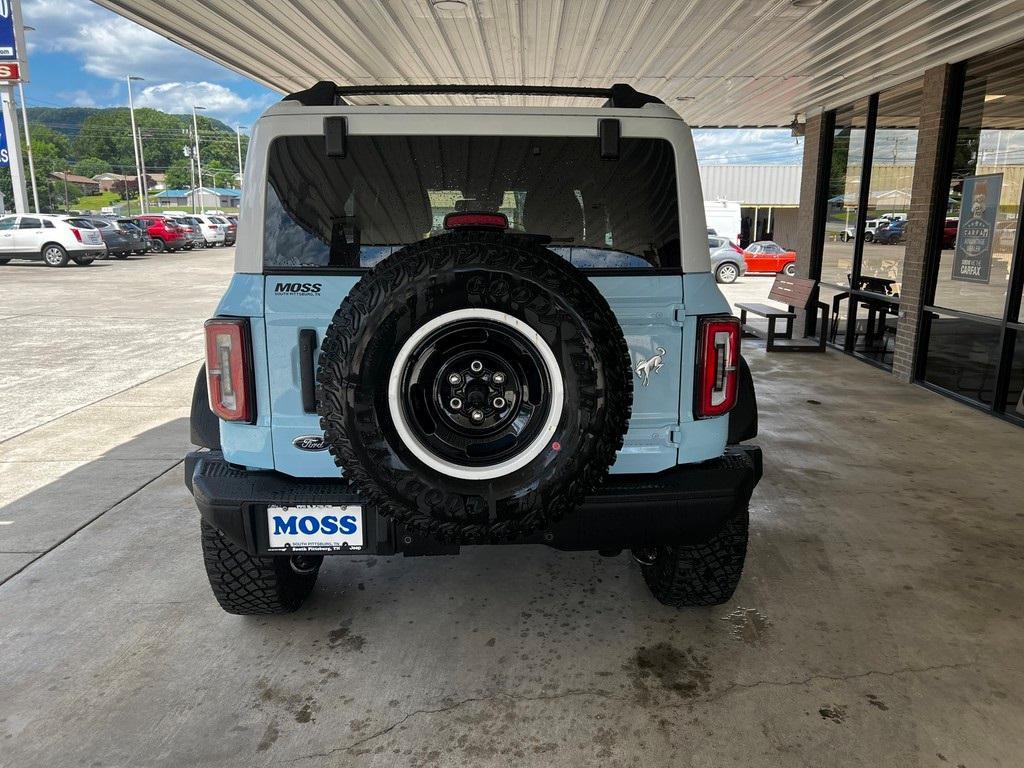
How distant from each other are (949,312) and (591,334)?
23.3 feet

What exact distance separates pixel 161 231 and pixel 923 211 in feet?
95.7

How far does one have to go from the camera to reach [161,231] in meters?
30.4

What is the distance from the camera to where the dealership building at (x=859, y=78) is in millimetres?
6613

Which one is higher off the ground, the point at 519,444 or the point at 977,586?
the point at 519,444

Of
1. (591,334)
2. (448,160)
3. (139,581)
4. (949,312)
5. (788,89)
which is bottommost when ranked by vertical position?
(139,581)

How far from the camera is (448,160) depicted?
→ 2.71 m

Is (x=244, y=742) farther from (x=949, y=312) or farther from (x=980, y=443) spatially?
(x=949, y=312)

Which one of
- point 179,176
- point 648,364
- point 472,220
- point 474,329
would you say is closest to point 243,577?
point 474,329

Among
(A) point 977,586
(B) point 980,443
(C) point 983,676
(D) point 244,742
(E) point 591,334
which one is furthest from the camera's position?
(B) point 980,443

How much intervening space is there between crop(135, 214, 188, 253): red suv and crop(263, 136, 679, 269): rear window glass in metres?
31.2

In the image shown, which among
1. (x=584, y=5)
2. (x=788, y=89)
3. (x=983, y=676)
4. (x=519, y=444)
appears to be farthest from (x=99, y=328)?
(x=983, y=676)

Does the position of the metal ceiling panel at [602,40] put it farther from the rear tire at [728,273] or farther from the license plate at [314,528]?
the rear tire at [728,273]

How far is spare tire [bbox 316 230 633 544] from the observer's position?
226 centimetres

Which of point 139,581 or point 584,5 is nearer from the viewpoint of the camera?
point 139,581
